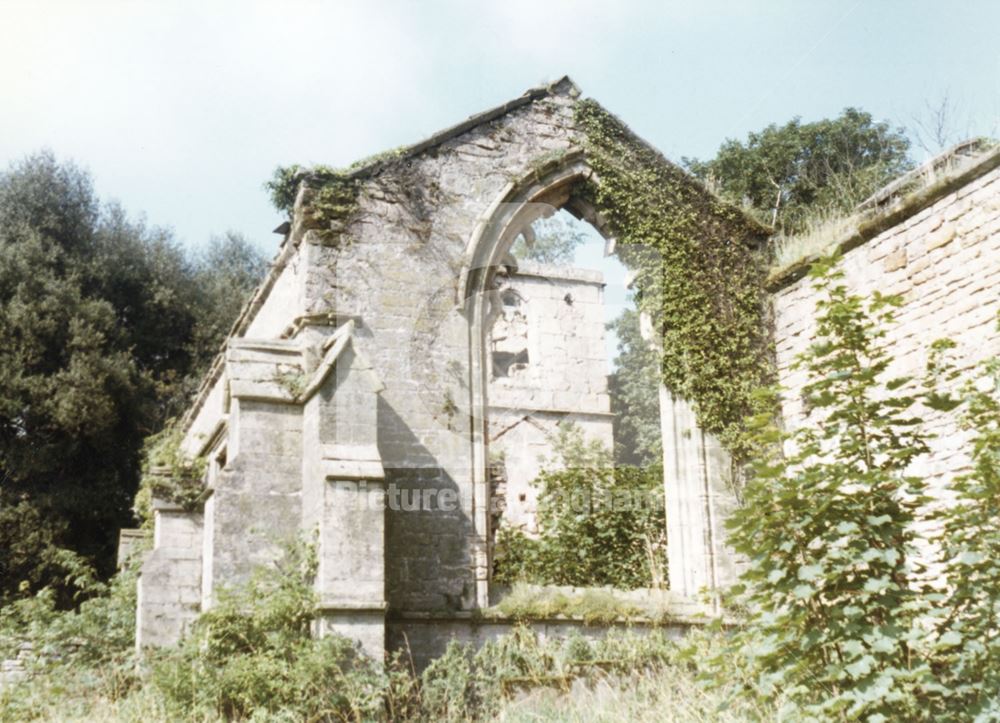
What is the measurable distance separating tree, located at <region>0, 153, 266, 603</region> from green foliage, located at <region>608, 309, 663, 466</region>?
13002 mm

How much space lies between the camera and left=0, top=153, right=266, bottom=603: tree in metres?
17.6

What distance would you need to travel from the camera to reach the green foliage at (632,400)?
3116cm

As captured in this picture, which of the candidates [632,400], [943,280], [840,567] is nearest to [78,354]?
[943,280]

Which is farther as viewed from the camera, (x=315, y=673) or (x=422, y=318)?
(x=422, y=318)

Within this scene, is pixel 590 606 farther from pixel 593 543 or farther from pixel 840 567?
pixel 840 567

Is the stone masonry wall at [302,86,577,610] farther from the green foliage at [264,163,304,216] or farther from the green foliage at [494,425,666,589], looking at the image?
the green foliage at [494,425,666,589]

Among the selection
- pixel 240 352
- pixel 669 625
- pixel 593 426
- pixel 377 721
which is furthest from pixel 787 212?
pixel 377 721

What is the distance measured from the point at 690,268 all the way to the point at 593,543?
317 centimetres

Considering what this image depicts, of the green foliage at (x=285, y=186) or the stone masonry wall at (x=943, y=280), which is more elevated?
the green foliage at (x=285, y=186)

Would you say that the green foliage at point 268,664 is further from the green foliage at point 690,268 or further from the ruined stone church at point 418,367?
the green foliage at point 690,268

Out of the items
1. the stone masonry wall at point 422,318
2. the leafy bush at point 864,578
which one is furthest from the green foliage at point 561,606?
the leafy bush at point 864,578

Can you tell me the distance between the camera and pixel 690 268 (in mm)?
11031

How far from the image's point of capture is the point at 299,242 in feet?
33.4

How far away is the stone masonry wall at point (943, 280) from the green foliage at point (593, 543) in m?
3.59
